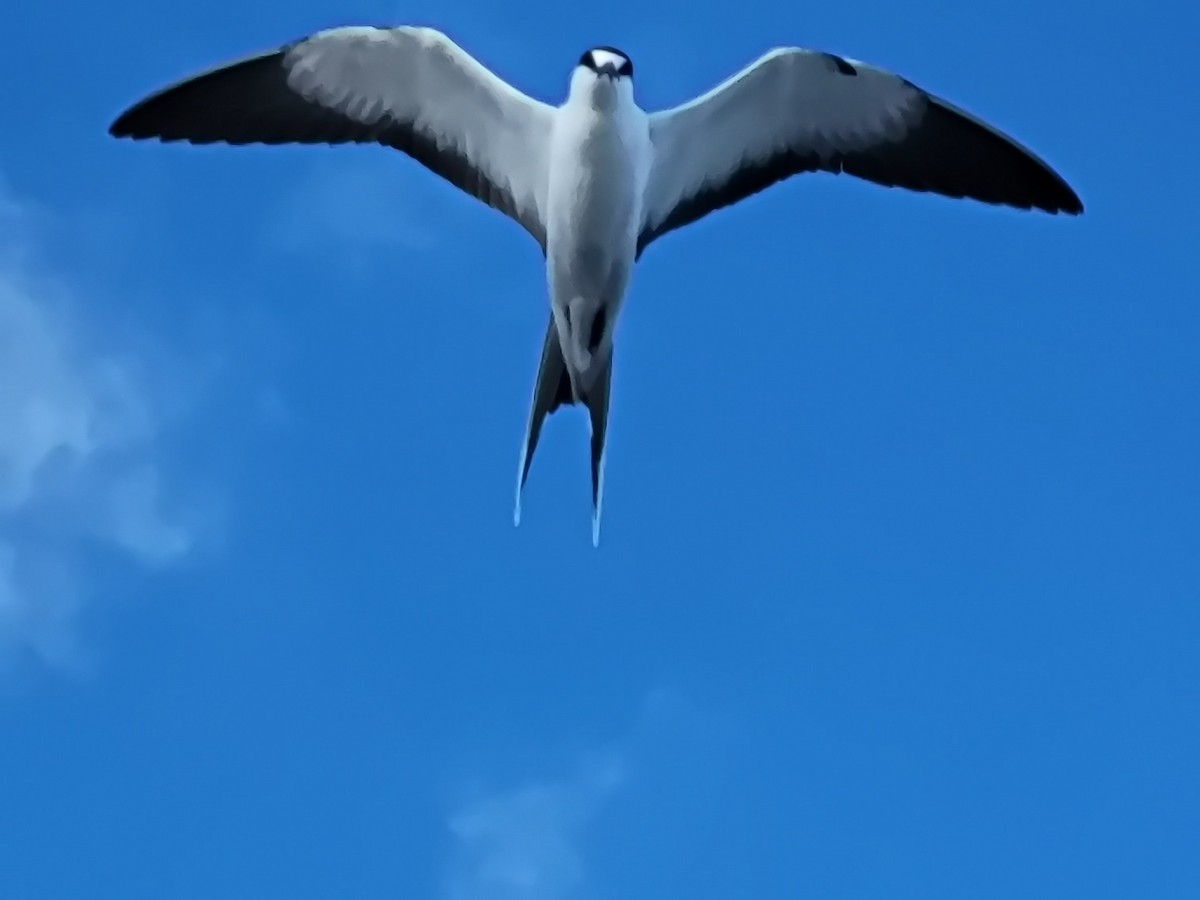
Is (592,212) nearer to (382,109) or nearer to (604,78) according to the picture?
(604,78)

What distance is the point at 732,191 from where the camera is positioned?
8.23 meters

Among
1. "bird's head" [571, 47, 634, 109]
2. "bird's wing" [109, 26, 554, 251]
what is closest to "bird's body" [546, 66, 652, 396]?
"bird's head" [571, 47, 634, 109]

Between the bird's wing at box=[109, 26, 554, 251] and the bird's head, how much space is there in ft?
1.83

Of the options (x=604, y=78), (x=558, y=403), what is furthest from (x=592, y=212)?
(x=558, y=403)

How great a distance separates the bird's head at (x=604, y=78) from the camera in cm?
702

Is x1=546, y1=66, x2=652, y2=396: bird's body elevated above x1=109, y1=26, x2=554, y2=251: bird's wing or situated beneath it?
situated beneath

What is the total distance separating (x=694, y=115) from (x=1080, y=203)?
226cm

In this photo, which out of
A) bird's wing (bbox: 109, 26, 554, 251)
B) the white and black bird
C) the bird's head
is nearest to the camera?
the bird's head

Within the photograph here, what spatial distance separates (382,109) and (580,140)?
155 centimetres

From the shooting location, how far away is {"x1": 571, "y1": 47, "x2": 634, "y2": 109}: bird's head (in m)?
7.02

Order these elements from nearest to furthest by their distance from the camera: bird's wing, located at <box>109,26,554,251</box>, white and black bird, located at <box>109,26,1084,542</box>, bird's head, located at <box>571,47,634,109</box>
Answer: bird's head, located at <box>571,47,634,109</box> → white and black bird, located at <box>109,26,1084,542</box> → bird's wing, located at <box>109,26,554,251</box>

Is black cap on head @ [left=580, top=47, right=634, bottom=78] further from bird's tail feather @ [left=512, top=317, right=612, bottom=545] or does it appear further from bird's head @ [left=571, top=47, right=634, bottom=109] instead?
bird's tail feather @ [left=512, top=317, right=612, bottom=545]

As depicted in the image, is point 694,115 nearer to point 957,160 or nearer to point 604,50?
Result: point 604,50

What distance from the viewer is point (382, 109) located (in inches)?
315
